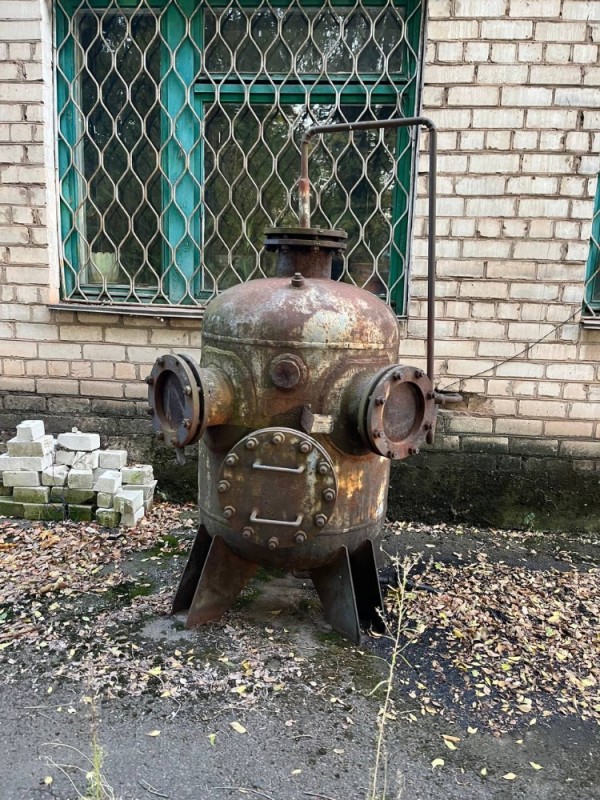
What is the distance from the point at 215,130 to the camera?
3967mm

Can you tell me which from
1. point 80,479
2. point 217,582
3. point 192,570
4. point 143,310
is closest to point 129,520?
point 80,479

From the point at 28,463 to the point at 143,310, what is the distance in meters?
1.24

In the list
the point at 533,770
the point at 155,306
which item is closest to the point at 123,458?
the point at 155,306

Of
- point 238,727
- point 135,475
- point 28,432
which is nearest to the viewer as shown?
point 238,727

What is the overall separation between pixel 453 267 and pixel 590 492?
1758 millimetres

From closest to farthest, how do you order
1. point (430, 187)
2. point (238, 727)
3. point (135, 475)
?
point (238, 727)
point (430, 187)
point (135, 475)

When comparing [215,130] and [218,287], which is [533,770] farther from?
[215,130]

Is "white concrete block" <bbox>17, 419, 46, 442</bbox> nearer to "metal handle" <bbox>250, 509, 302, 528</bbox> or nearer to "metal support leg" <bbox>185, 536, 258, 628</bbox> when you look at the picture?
"metal support leg" <bbox>185, 536, 258, 628</bbox>

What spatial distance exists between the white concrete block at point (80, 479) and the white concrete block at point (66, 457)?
10 centimetres

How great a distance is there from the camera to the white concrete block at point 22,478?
3.81 meters

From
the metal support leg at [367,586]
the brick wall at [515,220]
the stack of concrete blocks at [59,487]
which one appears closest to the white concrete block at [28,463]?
the stack of concrete blocks at [59,487]

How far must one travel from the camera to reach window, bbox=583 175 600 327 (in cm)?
376

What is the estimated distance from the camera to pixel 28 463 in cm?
380

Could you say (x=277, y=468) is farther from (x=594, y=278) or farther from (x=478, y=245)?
(x=594, y=278)
